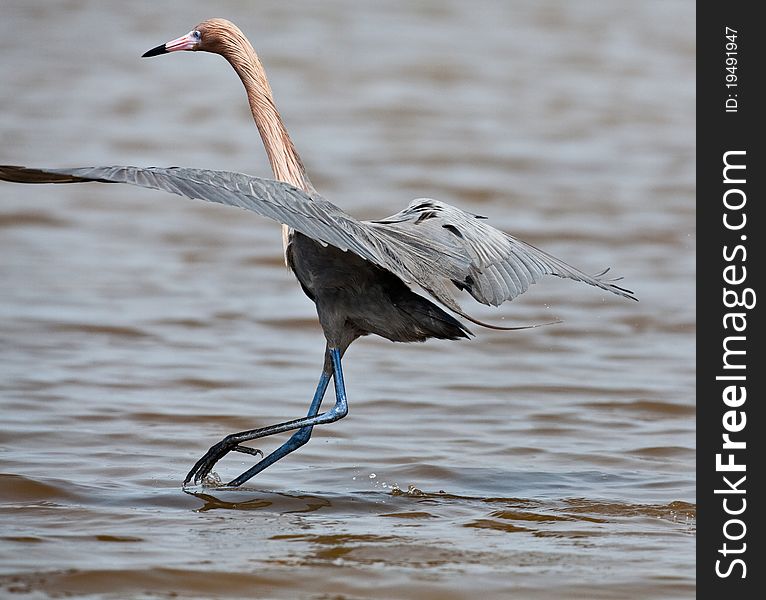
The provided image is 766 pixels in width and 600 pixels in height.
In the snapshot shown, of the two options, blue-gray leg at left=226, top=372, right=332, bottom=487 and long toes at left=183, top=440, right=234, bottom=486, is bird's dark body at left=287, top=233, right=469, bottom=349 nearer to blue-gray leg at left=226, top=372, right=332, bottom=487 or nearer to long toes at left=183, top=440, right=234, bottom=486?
blue-gray leg at left=226, top=372, right=332, bottom=487

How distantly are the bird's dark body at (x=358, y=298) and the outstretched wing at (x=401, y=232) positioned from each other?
20 cm

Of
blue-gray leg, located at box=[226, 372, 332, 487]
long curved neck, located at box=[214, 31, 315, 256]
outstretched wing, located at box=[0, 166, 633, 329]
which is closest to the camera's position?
outstretched wing, located at box=[0, 166, 633, 329]

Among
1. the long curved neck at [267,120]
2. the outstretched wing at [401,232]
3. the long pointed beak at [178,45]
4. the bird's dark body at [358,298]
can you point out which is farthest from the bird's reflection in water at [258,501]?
the long pointed beak at [178,45]

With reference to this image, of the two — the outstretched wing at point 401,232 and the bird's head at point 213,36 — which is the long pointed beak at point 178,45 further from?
the outstretched wing at point 401,232

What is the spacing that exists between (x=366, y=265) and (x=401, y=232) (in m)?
0.22

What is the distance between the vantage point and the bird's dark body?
613cm

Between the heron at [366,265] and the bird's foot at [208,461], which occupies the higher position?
the heron at [366,265]

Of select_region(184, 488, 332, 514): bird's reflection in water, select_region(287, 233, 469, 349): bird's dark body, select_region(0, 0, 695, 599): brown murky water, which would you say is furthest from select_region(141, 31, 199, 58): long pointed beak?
select_region(184, 488, 332, 514): bird's reflection in water

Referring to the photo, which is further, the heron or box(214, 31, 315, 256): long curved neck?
box(214, 31, 315, 256): long curved neck

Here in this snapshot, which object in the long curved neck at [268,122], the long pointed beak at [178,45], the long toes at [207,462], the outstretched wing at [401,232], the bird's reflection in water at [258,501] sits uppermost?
the long pointed beak at [178,45]

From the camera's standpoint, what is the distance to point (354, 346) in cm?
961

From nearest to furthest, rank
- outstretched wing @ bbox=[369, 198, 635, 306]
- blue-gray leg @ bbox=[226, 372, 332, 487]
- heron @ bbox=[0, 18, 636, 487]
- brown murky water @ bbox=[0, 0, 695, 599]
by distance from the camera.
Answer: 1. brown murky water @ bbox=[0, 0, 695, 599]
2. heron @ bbox=[0, 18, 636, 487]
3. outstretched wing @ bbox=[369, 198, 635, 306]
4. blue-gray leg @ bbox=[226, 372, 332, 487]

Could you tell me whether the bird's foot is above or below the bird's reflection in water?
above

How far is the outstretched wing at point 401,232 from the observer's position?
5.29 m
